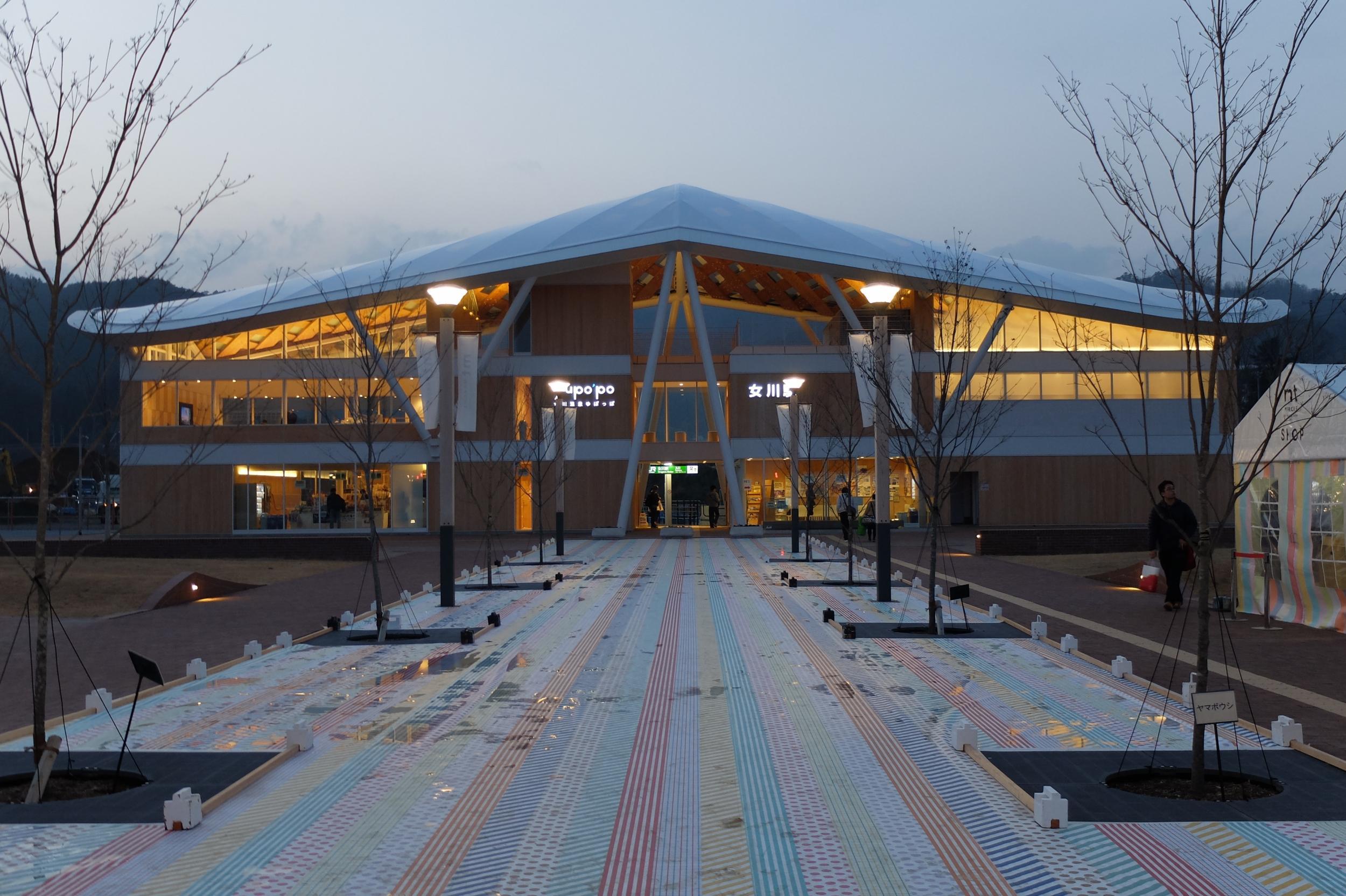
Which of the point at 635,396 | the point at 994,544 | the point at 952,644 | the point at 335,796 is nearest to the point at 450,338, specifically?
the point at 952,644

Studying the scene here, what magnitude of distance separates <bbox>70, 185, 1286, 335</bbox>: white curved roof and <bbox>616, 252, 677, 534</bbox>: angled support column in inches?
47.5

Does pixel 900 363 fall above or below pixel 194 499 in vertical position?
above

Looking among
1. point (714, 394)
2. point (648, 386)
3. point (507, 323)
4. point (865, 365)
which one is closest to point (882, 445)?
point (865, 365)

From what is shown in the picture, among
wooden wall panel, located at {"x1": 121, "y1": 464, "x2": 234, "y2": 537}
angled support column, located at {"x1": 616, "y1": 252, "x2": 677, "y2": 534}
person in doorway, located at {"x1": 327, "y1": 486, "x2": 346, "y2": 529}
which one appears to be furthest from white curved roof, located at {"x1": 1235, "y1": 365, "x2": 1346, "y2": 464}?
wooden wall panel, located at {"x1": 121, "y1": 464, "x2": 234, "y2": 537}

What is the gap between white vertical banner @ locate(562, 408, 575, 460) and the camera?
30.6 meters

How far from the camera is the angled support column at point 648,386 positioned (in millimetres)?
39844

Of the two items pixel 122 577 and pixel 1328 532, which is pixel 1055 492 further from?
pixel 122 577

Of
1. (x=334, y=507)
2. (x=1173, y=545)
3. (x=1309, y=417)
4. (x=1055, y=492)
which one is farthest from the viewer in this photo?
(x=334, y=507)

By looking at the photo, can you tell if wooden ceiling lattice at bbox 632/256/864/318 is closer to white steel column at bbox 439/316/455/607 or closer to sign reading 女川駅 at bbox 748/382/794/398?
sign reading 女川駅 at bbox 748/382/794/398

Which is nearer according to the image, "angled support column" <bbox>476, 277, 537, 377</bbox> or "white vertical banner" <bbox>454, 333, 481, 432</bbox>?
"white vertical banner" <bbox>454, 333, 481, 432</bbox>

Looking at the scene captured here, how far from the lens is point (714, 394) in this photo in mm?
40719

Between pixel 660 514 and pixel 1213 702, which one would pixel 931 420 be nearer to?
pixel 1213 702

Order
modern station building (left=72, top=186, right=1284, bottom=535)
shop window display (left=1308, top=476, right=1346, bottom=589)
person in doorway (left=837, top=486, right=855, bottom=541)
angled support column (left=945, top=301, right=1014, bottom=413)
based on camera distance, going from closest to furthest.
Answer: shop window display (left=1308, top=476, right=1346, bottom=589) → person in doorway (left=837, top=486, right=855, bottom=541) → angled support column (left=945, top=301, right=1014, bottom=413) → modern station building (left=72, top=186, right=1284, bottom=535)

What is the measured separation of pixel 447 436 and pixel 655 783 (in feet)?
32.3
